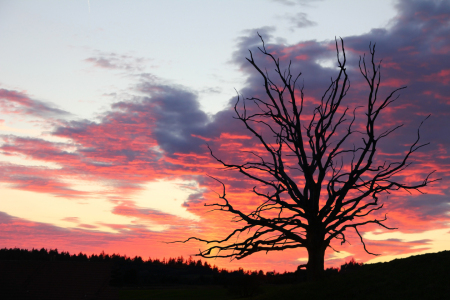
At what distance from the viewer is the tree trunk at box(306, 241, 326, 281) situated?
1961cm

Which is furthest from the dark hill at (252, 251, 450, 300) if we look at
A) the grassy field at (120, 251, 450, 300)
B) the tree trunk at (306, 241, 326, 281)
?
the tree trunk at (306, 241, 326, 281)

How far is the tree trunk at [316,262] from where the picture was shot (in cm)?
1961

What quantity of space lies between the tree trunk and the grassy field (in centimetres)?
46

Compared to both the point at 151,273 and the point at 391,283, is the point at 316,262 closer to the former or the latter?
the point at 391,283

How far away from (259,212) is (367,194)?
5456 mm

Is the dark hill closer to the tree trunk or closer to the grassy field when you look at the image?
the grassy field

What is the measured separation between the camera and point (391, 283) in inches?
683

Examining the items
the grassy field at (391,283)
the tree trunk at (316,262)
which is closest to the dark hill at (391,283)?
the grassy field at (391,283)

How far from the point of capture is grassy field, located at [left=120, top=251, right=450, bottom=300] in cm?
1598

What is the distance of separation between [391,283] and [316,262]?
3.55m

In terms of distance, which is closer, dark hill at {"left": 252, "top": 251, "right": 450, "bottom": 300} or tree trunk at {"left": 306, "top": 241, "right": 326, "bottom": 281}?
dark hill at {"left": 252, "top": 251, "right": 450, "bottom": 300}

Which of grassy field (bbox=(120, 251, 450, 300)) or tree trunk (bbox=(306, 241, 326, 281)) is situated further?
tree trunk (bbox=(306, 241, 326, 281))

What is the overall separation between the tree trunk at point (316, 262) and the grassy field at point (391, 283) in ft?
1.53

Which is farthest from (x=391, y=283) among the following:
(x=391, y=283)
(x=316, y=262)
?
(x=316, y=262)
